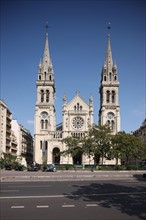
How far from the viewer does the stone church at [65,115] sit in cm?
7838

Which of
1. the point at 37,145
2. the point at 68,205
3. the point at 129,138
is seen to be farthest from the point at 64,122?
the point at 68,205

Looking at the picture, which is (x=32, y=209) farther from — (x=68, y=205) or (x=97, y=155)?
(x=97, y=155)

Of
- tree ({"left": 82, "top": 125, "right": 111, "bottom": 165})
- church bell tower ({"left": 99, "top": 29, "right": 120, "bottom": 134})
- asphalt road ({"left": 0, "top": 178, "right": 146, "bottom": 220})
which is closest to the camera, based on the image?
asphalt road ({"left": 0, "top": 178, "right": 146, "bottom": 220})

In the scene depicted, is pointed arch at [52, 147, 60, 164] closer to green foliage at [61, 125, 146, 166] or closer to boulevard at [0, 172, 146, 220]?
green foliage at [61, 125, 146, 166]

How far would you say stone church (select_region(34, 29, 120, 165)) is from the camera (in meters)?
78.4

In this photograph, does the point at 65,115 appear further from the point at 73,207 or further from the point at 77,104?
the point at 73,207

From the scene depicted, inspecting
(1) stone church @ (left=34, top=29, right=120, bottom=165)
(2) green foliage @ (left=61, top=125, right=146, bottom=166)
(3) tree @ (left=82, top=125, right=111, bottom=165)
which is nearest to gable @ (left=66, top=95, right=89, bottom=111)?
(1) stone church @ (left=34, top=29, right=120, bottom=165)

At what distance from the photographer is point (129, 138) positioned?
5509cm

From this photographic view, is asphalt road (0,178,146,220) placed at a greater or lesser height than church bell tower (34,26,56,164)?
lesser

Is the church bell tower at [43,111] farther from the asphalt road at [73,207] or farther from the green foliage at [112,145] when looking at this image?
the asphalt road at [73,207]

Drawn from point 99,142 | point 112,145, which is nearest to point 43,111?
point 99,142

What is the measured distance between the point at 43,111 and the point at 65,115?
6234 mm

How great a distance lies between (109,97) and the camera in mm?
82188

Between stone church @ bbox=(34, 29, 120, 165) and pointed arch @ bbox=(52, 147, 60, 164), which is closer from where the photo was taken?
stone church @ bbox=(34, 29, 120, 165)
